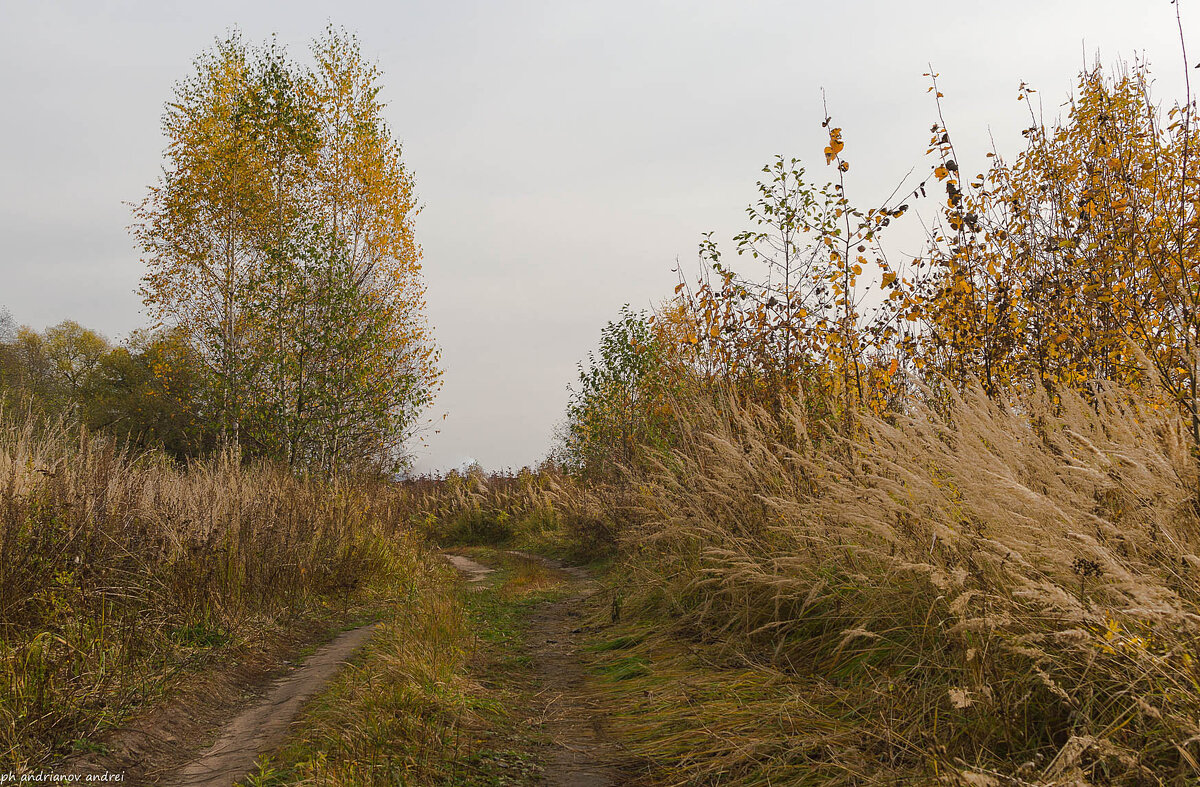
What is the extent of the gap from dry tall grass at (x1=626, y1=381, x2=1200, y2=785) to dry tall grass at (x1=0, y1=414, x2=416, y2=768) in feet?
10.9

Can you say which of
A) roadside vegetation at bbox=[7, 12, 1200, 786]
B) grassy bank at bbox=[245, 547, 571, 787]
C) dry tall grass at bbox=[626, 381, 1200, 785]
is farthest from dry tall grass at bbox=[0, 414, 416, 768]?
dry tall grass at bbox=[626, 381, 1200, 785]

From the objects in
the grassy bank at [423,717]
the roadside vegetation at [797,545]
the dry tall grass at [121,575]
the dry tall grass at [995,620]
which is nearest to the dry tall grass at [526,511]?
the roadside vegetation at [797,545]

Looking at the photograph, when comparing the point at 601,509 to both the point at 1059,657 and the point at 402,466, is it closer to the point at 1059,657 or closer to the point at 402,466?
the point at 402,466

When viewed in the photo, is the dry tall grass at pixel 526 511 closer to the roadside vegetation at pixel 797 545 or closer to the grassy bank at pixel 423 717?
the roadside vegetation at pixel 797 545

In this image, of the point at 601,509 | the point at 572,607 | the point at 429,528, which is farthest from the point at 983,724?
the point at 429,528

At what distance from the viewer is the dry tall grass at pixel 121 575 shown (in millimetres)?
4152

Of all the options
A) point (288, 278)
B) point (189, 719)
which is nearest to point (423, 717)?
point (189, 719)

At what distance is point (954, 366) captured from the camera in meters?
6.07

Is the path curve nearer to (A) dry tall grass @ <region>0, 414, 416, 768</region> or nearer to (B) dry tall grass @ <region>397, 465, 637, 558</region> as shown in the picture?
(A) dry tall grass @ <region>0, 414, 416, 768</region>

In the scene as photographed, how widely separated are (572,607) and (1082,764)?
22.8 feet

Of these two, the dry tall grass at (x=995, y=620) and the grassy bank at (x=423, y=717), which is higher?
the dry tall grass at (x=995, y=620)

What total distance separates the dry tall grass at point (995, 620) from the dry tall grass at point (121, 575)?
3.32 meters

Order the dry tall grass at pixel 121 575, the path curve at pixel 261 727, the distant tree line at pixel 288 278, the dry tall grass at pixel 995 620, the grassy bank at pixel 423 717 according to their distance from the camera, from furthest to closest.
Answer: the distant tree line at pixel 288 278, the dry tall grass at pixel 121 575, the path curve at pixel 261 727, the grassy bank at pixel 423 717, the dry tall grass at pixel 995 620

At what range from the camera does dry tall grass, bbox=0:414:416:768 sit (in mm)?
4152
